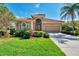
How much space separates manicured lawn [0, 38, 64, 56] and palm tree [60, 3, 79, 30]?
1.03 m

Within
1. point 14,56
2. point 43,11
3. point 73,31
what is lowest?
point 14,56

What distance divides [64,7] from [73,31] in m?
0.97

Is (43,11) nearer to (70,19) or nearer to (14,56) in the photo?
(70,19)

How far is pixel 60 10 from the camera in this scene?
28.3 feet

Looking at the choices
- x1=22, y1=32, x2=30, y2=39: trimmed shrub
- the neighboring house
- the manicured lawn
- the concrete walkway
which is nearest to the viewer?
the manicured lawn

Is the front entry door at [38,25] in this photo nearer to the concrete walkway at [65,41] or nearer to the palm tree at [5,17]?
the concrete walkway at [65,41]

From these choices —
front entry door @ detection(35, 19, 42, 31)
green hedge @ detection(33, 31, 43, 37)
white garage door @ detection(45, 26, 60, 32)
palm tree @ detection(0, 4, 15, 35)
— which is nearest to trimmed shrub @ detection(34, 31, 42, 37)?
green hedge @ detection(33, 31, 43, 37)

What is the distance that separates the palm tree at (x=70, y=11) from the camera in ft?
28.0

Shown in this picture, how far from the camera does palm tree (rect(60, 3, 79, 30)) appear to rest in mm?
8540

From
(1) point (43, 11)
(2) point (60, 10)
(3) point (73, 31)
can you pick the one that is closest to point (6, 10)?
(1) point (43, 11)

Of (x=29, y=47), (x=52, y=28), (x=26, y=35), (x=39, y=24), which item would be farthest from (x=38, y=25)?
(x=29, y=47)

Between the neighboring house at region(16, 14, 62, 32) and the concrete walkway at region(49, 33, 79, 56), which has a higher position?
the neighboring house at region(16, 14, 62, 32)

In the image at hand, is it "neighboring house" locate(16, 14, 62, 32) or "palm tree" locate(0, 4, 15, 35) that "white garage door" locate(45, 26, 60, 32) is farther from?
"palm tree" locate(0, 4, 15, 35)

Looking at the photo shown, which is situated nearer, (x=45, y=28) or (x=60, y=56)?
(x=60, y=56)
